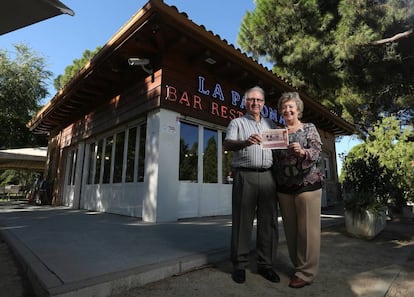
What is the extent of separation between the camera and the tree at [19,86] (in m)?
16.8

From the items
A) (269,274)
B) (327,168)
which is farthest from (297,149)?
(327,168)

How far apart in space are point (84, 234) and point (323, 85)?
10.4 m

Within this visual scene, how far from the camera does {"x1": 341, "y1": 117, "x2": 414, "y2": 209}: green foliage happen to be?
6363 mm

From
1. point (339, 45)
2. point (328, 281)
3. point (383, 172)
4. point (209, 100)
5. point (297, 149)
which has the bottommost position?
point (328, 281)

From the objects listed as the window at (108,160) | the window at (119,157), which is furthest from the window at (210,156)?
the window at (108,160)

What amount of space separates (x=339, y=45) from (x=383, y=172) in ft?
17.5

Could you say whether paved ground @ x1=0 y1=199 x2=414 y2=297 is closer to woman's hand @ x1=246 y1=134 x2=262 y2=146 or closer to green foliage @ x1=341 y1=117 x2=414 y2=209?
woman's hand @ x1=246 y1=134 x2=262 y2=146

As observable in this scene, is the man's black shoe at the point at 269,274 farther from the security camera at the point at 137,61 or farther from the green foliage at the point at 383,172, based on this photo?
the security camera at the point at 137,61

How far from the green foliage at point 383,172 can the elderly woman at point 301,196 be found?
3194 mm

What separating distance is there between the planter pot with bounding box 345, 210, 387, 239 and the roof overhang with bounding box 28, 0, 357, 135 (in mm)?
3802

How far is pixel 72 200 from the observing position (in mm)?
9109

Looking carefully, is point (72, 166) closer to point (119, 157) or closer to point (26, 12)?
point (119, 157)

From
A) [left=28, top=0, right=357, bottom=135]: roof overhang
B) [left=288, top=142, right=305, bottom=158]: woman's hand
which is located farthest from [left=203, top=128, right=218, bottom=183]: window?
[left=288, top=142, right=305, bottom=158]: woman's hand

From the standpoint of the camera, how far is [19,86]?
17.0 meters
